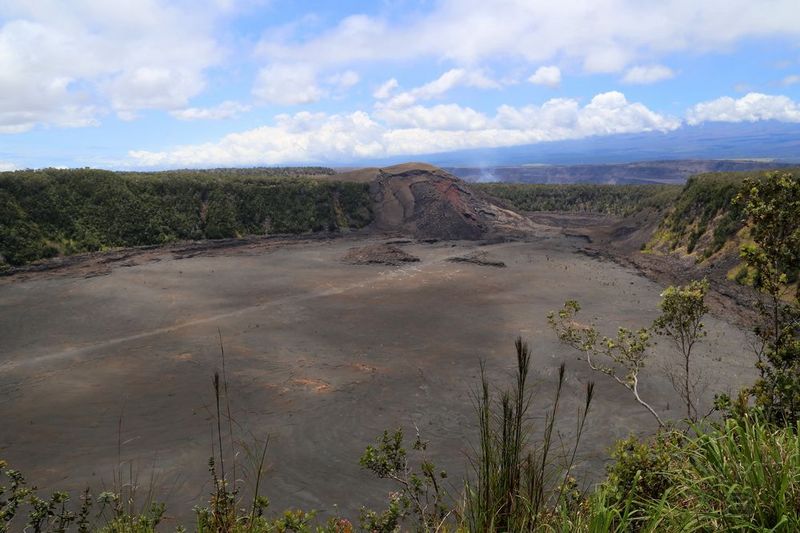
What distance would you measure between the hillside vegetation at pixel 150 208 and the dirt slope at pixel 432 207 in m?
2.75

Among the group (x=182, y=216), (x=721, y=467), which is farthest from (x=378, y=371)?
(x=182, y=216)

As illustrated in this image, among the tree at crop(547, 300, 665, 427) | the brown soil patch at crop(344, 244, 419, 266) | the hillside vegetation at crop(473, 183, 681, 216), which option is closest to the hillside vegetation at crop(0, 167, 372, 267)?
the brown soil patch at crop(344, 244, 419, 266)

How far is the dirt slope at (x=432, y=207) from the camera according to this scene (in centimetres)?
→ 5412

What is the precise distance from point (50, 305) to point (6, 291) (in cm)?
547

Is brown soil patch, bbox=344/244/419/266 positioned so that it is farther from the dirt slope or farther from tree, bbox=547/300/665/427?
tree, bbox=547/300/665/427

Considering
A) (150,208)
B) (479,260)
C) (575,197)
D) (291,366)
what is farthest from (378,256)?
(575,197)

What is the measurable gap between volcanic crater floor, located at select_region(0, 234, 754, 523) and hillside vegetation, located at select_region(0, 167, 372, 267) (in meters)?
8.06

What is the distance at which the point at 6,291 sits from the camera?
96.2ft

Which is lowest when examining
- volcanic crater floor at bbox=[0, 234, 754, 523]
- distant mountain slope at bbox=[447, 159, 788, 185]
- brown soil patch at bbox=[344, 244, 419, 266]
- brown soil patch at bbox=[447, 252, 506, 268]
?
volcanic crater floor at bbox=[0, 234, 754, 523]

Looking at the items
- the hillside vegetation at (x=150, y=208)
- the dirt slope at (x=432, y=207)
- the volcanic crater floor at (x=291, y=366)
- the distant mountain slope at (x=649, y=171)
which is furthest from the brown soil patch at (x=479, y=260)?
the distant mountain slope at (x=649, y=171)

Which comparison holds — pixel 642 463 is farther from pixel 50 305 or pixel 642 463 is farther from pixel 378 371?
pixel 50 305

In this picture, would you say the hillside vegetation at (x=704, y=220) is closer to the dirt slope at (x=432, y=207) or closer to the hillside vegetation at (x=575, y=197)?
the dirt slope at (x=432, y=207)

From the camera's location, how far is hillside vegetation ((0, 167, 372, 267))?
1524 inches

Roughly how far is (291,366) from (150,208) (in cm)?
3506
